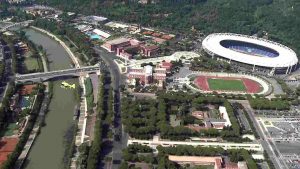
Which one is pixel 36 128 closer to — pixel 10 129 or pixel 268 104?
pixel 10 129

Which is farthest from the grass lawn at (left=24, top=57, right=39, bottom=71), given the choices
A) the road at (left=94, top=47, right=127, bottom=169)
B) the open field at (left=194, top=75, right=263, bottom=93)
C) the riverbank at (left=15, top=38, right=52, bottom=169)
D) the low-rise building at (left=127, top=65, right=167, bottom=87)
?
the open field at (left=194, top=75, right=263, bottom=93)

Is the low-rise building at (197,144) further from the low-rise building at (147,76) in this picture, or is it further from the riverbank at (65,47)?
the riverbank at (65,47)

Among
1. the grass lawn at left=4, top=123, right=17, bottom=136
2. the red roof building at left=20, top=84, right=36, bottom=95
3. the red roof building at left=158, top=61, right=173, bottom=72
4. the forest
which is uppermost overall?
the forest

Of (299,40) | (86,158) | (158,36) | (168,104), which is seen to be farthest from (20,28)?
(299,40)

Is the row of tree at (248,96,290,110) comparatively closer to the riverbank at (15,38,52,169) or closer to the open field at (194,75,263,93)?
the open field at (194,75,263,93)

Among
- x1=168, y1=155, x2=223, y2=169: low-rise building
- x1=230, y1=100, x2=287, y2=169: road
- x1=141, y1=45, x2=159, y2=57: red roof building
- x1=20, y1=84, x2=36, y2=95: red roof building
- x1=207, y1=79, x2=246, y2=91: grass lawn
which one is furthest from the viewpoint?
x1=141, y1=45, x2=159, y2=57: red roof building

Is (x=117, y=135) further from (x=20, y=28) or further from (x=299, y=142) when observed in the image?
(x=20, y=28)

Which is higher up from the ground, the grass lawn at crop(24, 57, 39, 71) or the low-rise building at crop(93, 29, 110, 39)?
the low-rise building at crop(93, 29, 110, 39)
